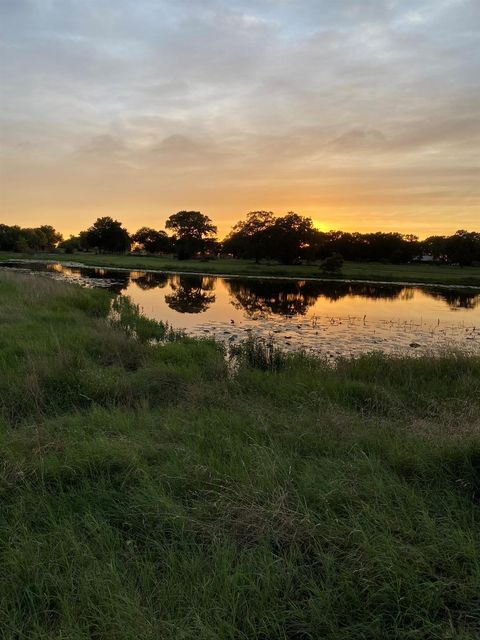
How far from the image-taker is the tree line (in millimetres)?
97625

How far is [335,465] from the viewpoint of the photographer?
4.90 m

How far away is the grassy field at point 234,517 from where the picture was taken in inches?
117

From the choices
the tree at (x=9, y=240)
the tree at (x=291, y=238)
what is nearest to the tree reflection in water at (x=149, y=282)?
the tree at (x=291, y=238)

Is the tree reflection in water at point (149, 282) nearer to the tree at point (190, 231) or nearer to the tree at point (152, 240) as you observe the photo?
the tree at point (190, 231)

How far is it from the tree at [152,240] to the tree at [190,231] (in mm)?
22047

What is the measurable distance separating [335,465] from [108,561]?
8.49 ft

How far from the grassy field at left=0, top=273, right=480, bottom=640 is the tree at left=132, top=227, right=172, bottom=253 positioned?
149983 mm

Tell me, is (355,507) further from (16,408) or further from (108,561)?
(16,408)

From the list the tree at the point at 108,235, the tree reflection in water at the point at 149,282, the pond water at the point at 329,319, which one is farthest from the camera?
the tree at the point at 108,235

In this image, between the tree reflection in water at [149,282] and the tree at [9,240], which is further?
the tree at [9,240]

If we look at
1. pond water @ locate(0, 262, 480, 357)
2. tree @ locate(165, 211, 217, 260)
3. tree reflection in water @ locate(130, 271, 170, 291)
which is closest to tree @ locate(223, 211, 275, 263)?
Result: tree @ locate(165, 211, 217, 260)

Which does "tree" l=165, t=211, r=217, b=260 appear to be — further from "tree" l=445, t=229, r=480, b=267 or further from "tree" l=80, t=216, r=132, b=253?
"tree" l=445, t=229, r=480, b=267

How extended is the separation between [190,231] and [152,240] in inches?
1510

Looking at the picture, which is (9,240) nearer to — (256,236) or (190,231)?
(190,231)
